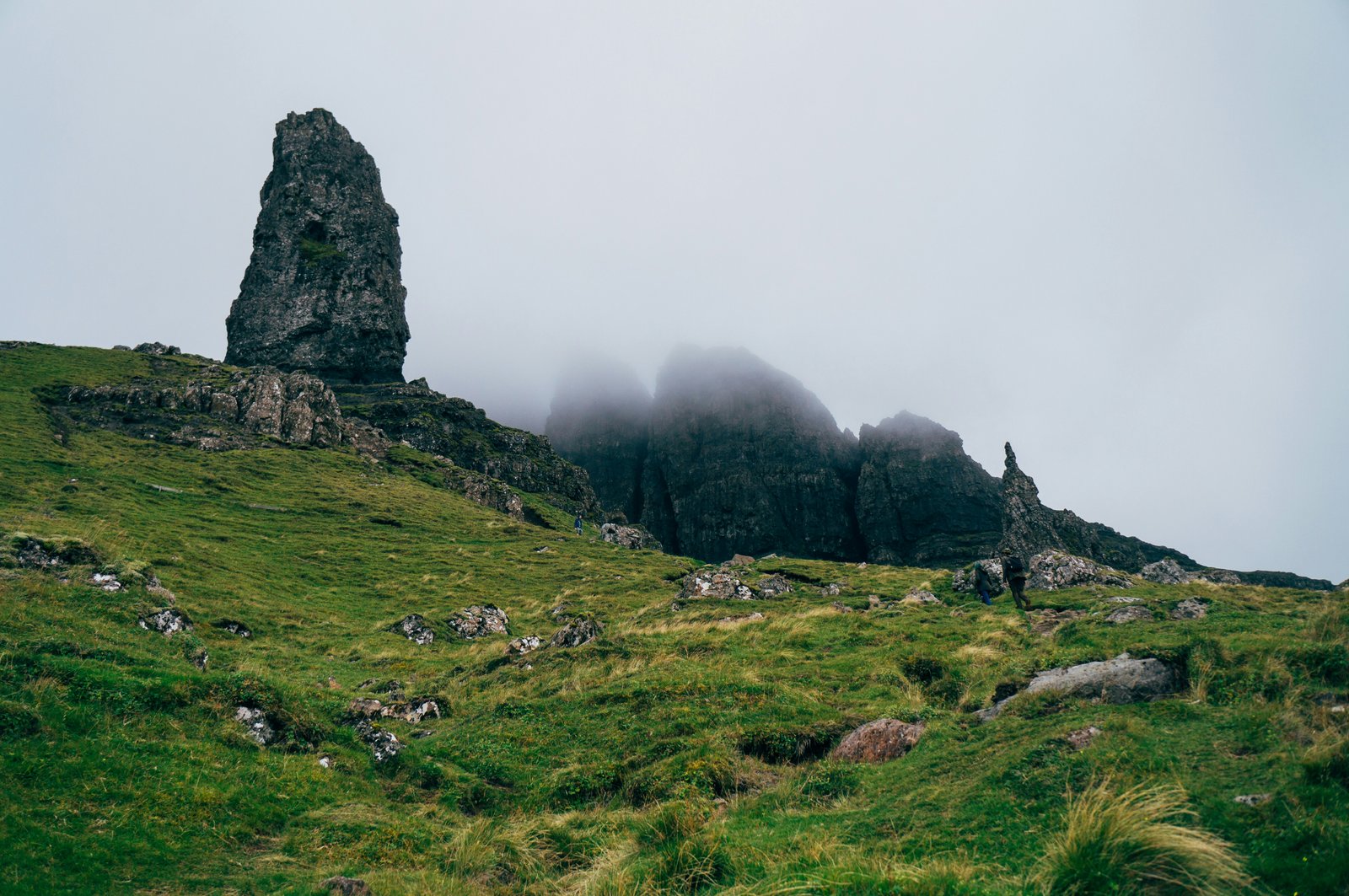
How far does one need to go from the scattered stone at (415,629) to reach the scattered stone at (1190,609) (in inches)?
1307

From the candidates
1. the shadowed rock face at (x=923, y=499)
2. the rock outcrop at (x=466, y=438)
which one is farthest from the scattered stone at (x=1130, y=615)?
the shadowed rock face at (x=923, y=499)

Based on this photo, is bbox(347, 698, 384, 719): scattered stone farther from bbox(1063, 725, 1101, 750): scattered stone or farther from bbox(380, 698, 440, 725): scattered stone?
bbox(1063, 725, 1101, 750): scattered stone

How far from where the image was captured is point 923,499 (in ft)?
495

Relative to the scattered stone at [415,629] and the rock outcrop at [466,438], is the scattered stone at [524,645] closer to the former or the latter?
the scattered stone at [415,629]

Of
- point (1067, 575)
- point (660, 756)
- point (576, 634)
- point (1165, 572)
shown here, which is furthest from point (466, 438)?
point (660, 756)

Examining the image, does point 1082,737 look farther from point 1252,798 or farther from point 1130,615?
point 1130,615

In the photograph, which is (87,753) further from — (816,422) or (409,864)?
(816,422)

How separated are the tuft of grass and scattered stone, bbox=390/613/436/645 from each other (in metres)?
32.1

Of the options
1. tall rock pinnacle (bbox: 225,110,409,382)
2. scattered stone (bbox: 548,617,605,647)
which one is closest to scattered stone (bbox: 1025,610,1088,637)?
scattered stone (bbox: 548,617,605,647)

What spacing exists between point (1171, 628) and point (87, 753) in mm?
27521

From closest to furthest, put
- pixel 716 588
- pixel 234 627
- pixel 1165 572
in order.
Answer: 1. pixel 234 627
2. pixel 716 588
3. pixel 1165 572

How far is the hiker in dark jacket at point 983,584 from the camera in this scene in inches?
1302

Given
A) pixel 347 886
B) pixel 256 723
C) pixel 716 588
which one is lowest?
pixel 256 723

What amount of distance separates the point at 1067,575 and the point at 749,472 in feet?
422
